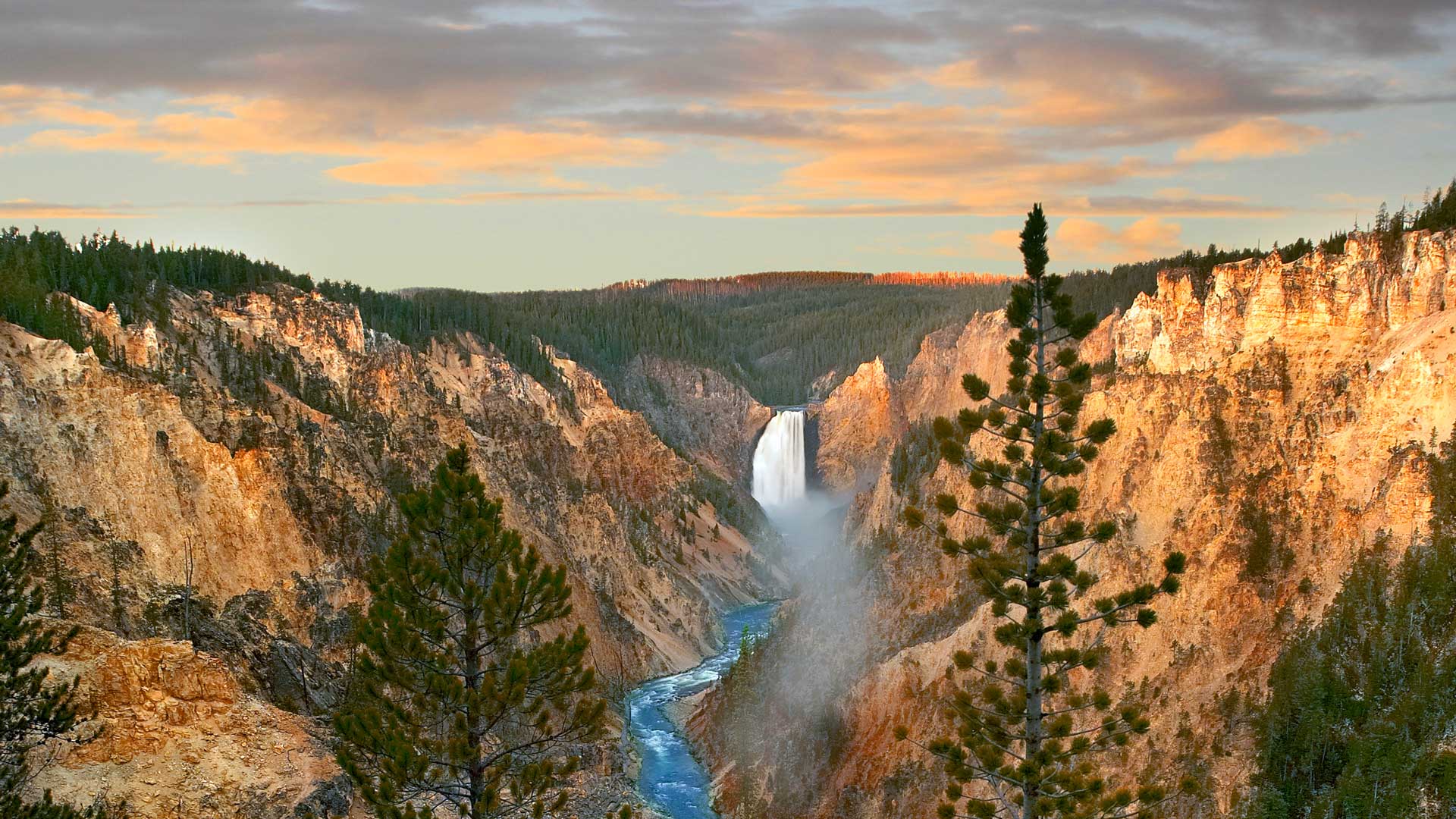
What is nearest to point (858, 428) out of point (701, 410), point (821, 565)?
point (701, 410)

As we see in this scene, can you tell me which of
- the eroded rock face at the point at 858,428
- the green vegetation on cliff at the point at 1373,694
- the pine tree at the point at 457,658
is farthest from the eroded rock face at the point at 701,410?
the pine tree at the point at 457,658

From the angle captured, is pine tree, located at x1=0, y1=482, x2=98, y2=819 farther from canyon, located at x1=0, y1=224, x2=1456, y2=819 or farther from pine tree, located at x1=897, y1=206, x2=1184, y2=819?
pine tree, located at x1=897, y1=206, x2=1184, y2=819

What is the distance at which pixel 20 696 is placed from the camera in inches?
939

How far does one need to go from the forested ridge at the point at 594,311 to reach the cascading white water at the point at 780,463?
1130 cm

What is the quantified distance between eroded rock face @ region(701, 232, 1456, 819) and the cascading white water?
92397 mm

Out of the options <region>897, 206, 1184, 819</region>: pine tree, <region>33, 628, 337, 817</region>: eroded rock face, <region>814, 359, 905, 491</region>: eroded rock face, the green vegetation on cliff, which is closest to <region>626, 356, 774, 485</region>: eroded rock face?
<region>814, 359, 905, 491</region>: eroded rock face

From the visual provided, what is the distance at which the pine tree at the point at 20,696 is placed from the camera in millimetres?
22750

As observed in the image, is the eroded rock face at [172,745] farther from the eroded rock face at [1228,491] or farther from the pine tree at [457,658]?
the eroded rock face at [1228,491]

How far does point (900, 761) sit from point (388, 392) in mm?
41887

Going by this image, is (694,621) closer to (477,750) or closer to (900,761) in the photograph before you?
(900,761)

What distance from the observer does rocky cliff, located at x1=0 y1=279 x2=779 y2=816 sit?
28.7m

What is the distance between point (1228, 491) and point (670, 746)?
103 ft

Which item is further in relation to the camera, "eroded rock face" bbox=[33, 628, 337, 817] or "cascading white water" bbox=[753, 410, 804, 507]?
"cascading white water" bbox=[753, 410, 804, 507]

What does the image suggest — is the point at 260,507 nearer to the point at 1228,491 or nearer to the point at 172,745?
the point at 172,745
